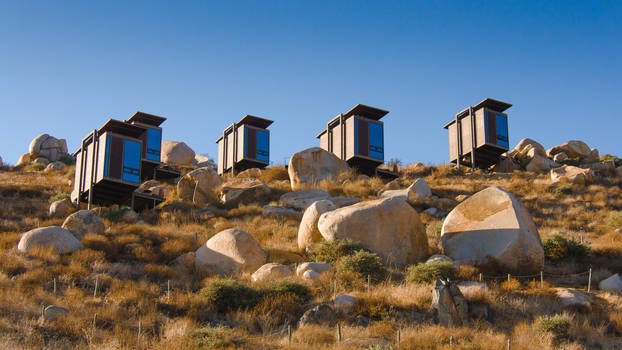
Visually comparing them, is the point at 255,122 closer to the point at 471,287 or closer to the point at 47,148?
the point at 47,148

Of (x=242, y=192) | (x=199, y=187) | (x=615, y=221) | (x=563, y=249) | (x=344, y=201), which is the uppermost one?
(x=199, y=187)

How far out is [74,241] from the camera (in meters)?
22.3

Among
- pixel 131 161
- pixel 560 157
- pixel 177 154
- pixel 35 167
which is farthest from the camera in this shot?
pixel 177 154

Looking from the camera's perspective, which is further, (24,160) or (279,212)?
(24,160)

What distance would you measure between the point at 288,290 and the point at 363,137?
26.1 meters

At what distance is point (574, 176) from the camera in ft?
121

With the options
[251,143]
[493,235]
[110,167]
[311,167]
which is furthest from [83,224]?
[251,143]

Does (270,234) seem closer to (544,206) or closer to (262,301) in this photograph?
(262,301)

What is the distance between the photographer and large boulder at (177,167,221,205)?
Answer: 33.0 meters

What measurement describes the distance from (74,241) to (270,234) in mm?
7500

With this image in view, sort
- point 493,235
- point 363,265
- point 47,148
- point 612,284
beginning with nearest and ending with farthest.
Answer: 1. point 612,284
2. point 363,265
3. point 493,235
4. point 47,148

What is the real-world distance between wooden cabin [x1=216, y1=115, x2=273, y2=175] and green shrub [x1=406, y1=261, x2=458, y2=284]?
96.8ft

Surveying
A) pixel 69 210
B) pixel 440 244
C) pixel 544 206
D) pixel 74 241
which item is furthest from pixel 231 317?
pixel 544 206

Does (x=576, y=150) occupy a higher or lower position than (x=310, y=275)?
higher
